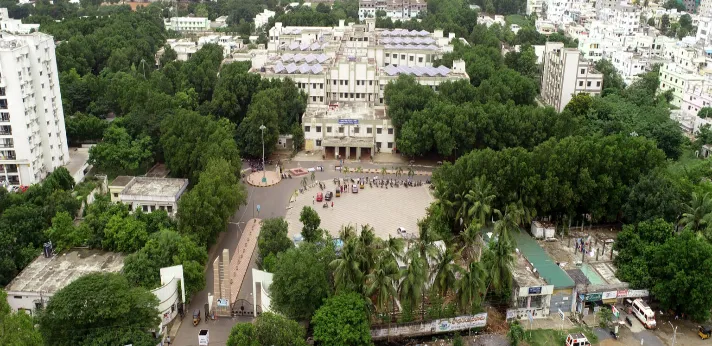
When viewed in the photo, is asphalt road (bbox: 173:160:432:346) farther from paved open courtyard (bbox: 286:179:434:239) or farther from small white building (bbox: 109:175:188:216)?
small white building (bbox: 109:175:188:216)

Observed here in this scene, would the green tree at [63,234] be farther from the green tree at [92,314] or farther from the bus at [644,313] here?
the bus at [644,313]

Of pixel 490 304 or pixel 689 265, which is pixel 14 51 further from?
pixel 689 265

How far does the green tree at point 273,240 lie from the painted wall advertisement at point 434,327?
24.8 feet

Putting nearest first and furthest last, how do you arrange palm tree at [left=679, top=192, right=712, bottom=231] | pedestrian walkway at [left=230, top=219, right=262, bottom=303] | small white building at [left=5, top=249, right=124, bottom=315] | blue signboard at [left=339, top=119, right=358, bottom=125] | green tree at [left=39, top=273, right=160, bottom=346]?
green tree at [left=39, top=273, right=160, bottom=346] < small white building at [left=5, top=249, right=124, bottom=315] < pedestrian walkway at [left=230, top=219, right=262, bottom=303] < palm tree at [left=679, top=192, right=712, bottom=231] < blue signboard at [left=339, top=119, right=358, bottom=125]

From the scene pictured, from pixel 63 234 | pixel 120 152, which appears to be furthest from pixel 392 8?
pixel 63 234

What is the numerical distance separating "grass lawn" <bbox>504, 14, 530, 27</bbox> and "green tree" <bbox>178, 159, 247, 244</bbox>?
9630 centimetres

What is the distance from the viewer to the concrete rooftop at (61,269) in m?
33.1

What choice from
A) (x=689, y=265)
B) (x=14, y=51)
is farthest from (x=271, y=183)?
(x=689, y=265)

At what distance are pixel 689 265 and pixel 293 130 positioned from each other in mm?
36902

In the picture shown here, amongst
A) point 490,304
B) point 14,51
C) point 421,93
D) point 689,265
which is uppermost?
point 14,51

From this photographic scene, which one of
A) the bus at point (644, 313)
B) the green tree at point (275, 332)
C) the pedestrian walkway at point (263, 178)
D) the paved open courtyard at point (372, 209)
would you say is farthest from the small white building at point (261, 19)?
the green tree at point (275, 332)

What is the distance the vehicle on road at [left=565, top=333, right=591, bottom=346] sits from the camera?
103ft

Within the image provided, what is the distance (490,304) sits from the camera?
112 feet

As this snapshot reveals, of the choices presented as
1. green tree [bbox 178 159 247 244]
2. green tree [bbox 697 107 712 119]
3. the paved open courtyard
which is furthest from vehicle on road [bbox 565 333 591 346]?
green tree [bbox 697 107 712 119]
